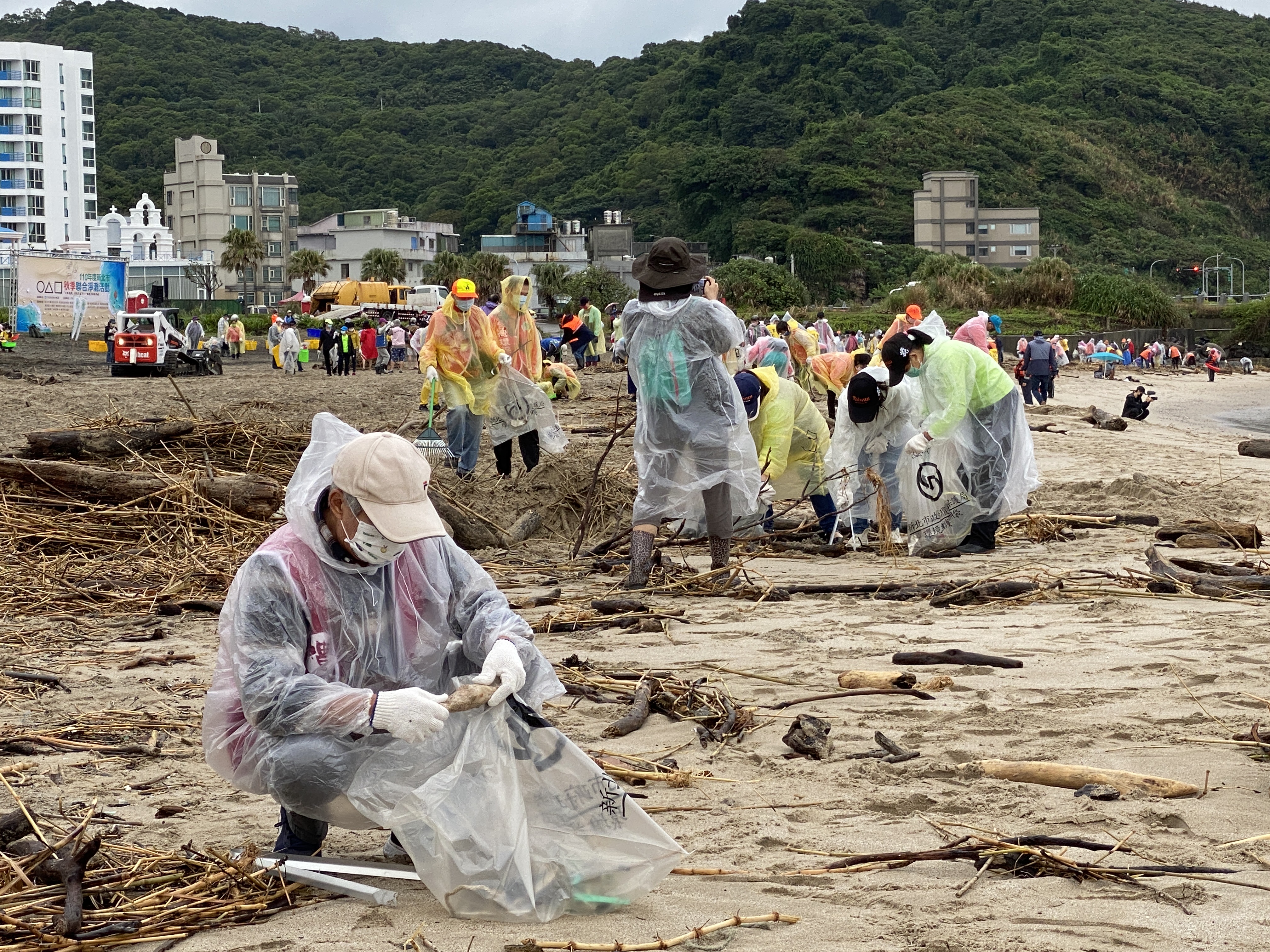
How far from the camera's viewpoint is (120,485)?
7.31 metres

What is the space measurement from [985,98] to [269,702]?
11080 centimetres

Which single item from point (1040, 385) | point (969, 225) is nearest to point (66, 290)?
point (1040, 385)

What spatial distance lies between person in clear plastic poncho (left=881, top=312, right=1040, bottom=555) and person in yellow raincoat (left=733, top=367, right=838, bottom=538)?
55 centimetres

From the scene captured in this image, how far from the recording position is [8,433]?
40.4 feet

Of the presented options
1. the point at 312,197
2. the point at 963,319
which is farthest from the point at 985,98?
the point at 963,319

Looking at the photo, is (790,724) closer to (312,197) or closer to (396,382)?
(396,382)

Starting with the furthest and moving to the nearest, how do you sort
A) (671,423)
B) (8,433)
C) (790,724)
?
1. (8,433)
2. (671,423)
3. (790,724)

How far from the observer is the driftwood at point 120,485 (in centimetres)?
731

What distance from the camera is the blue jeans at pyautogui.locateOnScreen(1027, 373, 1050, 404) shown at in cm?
2270

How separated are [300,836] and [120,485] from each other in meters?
4.82

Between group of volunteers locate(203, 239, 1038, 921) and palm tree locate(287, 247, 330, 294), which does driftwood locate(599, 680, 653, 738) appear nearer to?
group of volunteers locate(203, 239, 1038, 921)

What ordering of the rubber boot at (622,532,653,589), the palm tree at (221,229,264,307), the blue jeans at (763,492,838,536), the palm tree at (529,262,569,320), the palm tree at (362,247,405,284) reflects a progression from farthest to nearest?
the palm tree at (362,247,405,284) < the palm tree at (221,229,264,307) < the palm tree at (529,262,569,320) < the blue jeans at (763,492,838,536) < the rubber boot at (622,532,653,589)

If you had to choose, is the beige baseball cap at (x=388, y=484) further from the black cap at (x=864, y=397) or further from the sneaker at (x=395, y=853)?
the black cap at (x=864, y=397)

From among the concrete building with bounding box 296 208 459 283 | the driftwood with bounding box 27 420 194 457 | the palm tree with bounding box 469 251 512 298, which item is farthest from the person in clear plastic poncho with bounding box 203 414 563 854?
the concrete building with bounding box 296 208 459 283
